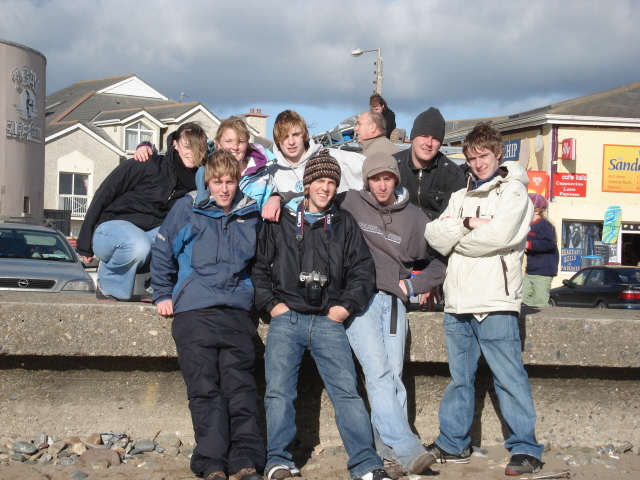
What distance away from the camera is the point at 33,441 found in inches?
172

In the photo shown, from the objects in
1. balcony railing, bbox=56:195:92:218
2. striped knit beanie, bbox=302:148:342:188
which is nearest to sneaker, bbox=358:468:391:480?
striped knit beanie, bbox=302:148:342:188

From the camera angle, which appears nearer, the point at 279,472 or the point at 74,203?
the point at 279,472

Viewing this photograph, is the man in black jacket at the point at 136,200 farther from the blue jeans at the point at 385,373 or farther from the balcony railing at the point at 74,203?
the balcony railing at the point at 74,203

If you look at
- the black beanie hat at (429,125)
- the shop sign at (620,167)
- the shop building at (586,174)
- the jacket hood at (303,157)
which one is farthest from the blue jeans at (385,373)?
the shop sign at (620,167)

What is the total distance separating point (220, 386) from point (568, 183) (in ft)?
72.6

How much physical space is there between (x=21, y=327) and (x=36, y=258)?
17.4ft

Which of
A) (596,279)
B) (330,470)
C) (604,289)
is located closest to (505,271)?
(330,470)

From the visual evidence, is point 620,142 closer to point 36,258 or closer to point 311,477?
point 36,258

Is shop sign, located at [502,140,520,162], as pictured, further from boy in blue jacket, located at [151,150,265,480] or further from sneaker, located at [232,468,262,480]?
sneaker, located at [232,468,262,480]

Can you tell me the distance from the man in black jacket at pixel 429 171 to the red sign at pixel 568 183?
20.0m

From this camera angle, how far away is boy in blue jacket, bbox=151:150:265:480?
3793 mm

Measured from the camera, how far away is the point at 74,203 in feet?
125

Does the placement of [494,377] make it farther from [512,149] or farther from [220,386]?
[512,149]

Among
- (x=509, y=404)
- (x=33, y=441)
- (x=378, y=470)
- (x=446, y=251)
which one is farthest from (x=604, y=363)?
(x=33, y=441)
